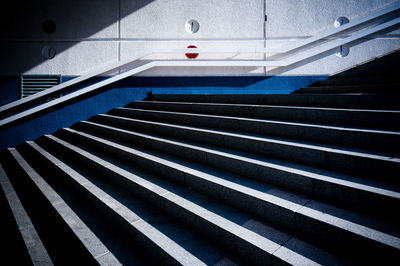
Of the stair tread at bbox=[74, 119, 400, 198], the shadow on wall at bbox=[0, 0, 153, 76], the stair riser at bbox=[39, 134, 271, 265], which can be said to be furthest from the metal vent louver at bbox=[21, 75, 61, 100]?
the stair tread at bbox=[74, 119, 400, 198]

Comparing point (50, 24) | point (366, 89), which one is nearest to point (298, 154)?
point (366, 89)

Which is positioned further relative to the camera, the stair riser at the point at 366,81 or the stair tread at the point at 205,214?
the stair riser at the point at 366,81

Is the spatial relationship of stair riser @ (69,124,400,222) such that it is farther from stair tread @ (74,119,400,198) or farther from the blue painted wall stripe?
the blue painted wall stripe

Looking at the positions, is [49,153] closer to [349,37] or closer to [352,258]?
[352,258]

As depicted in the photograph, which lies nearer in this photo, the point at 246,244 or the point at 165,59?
the point at 246,244

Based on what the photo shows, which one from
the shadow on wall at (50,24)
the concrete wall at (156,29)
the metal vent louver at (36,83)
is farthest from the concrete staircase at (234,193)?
the shadow on wall at (50,24)

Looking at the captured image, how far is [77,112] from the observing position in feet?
22.0

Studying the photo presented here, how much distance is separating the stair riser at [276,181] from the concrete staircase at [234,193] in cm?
1

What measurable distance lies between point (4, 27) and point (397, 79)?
31.0 ft

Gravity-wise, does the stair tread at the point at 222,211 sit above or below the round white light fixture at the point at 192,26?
below

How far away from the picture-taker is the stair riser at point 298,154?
2.11 meters

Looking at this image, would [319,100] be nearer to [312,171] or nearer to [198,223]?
[312,171]

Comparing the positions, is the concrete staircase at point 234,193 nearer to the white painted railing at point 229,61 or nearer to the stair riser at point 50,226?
the stair riser at point 50,226

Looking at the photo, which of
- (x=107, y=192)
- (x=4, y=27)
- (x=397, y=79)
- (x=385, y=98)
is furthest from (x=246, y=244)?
(x=4, y=27)
